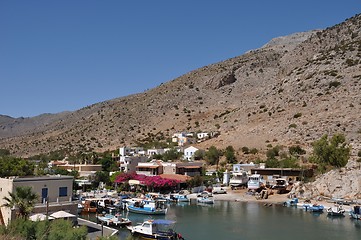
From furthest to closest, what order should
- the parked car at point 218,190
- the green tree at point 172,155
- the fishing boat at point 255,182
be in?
the green tree at point 172,155 < the fishing boat at point 255,182 < the parked car at point 218,190

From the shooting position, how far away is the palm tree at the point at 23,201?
26.4 metres

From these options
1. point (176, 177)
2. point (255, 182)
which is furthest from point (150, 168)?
point (255, 182)

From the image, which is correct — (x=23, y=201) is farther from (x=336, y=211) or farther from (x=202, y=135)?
(x=202, y=135)

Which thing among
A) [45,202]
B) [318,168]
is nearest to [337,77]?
[318,168]

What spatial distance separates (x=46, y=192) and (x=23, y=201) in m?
4.35

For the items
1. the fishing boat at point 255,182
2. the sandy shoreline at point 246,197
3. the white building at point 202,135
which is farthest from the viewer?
the white building at point 202,135

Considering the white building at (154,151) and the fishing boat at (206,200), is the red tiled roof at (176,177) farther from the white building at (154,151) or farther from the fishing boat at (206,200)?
the white building at (154,151)

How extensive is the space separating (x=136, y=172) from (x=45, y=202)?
39.1 meters

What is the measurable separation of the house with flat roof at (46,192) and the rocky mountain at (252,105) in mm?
51485

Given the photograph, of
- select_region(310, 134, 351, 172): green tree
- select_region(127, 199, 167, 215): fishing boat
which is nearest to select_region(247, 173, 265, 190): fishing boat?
select_region(310, 134, 351, 172): green tree

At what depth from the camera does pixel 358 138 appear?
70.4 m

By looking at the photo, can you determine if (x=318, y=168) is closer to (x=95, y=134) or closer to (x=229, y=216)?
(x=229, y=216)

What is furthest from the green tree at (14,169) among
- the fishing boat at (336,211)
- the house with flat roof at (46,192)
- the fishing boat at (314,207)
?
the fishing boat at (336,211)

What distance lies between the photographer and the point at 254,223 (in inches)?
1572
